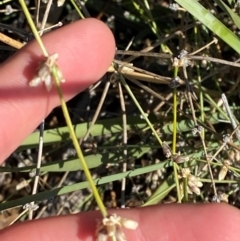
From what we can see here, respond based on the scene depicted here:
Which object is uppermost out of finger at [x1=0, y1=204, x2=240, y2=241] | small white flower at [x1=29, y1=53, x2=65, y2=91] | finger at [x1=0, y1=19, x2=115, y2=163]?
small white flower at [x1=29, y1=53, x2=65, y2=91]

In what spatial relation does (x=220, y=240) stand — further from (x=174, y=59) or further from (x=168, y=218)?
(x=174, y=59)

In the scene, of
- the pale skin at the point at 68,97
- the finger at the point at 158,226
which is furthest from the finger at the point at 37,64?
the finger at the point at 158,226

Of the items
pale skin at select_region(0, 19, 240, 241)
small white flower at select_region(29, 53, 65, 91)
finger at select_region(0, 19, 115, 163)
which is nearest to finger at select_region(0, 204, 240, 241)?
pale skin at select_region(0, 19, 240, 241)

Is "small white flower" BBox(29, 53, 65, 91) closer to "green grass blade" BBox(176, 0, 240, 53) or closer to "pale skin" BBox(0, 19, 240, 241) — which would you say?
"pale skin" BBox(0, 19, 240, 241)

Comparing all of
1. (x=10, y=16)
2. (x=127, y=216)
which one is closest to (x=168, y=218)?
(x=127, y=216)

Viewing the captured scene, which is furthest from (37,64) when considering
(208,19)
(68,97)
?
(208,19)

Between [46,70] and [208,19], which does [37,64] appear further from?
[208,19]

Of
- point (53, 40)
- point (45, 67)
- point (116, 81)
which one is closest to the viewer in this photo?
point (45, 67)
